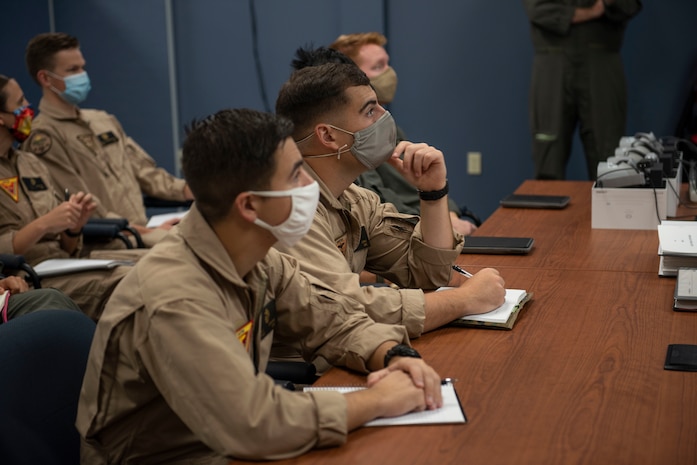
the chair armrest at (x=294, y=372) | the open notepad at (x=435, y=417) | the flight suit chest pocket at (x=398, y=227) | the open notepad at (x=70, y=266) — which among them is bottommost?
the open notepad at (x=70, y=266)

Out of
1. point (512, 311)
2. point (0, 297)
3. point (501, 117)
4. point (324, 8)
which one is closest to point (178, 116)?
point (324, 8)

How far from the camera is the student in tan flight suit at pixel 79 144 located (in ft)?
13.5

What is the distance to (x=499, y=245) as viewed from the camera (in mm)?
2807

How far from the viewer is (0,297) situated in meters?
2.81

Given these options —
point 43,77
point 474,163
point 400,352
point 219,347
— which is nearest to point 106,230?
point 43,77

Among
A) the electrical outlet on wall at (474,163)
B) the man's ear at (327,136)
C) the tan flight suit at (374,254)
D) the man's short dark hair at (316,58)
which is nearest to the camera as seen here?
the tan flight suit at (374,254)

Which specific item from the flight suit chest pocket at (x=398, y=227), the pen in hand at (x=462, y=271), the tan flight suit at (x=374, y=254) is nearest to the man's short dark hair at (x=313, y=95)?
the tan flight suit at (x=374, y=254)

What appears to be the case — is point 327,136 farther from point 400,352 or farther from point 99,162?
point 99,162

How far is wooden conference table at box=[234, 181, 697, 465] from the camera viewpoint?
1432mm

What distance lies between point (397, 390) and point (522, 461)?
0.26m

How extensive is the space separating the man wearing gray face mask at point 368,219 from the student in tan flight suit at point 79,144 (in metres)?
1.82

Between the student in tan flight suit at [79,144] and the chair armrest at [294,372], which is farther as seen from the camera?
the student in tan flight suit at [79,144]

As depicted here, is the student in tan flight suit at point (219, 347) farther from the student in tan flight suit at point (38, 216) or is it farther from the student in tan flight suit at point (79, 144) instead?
the student in tan flight suit at point (79, 144)

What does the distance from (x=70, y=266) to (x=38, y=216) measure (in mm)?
339
